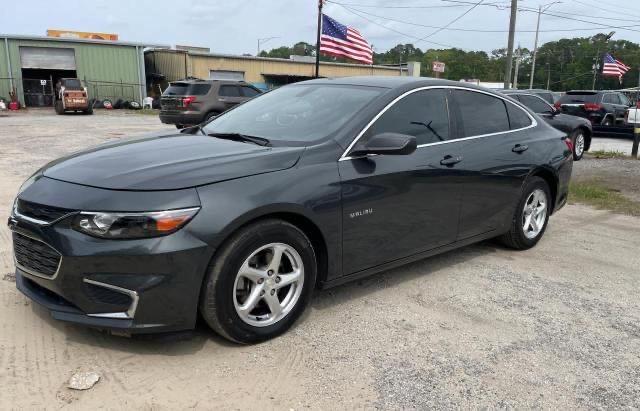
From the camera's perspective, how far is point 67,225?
2805 millimetres

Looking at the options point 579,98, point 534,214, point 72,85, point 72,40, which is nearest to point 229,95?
point 579,98

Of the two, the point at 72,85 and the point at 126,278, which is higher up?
the point at 72,85

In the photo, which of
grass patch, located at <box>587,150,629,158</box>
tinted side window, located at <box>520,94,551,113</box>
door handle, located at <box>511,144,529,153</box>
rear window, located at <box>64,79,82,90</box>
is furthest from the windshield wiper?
rear window, located at <box>64,79,82,90</box>

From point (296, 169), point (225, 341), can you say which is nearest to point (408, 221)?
point (296, 169)

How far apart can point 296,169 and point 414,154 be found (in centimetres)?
108

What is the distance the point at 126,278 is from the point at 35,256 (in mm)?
626

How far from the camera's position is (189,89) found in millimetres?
15875

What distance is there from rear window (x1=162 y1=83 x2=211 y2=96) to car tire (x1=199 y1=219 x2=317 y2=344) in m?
13.5

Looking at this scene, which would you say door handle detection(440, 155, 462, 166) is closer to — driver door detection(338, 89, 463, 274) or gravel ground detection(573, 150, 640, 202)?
driver door detection(338, 89, 463, 274)

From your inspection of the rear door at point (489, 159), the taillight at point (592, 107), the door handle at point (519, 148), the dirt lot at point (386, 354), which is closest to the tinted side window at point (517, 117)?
the rear door at point (489, 159)

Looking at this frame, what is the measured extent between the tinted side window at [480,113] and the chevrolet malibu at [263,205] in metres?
0.02

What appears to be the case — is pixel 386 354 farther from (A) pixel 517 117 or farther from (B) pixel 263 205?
(A) pixel 517 117

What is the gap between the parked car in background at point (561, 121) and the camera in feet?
39.6

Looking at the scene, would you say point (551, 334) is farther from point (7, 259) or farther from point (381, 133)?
point (7, 259)
